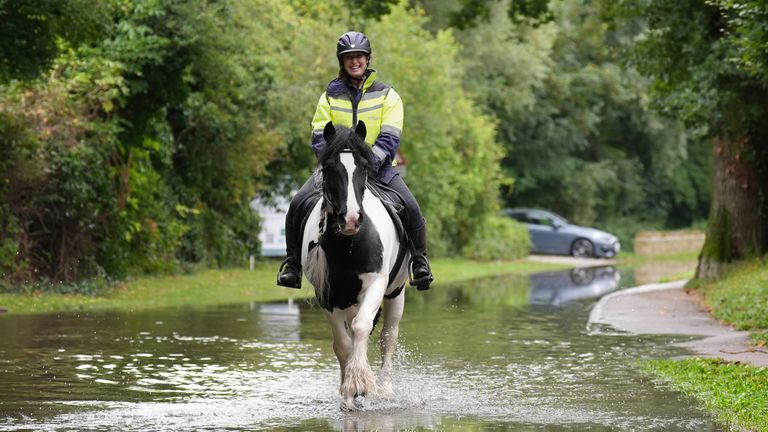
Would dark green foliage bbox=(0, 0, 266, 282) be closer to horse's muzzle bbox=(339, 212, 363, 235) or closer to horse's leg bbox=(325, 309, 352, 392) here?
horse's leg bbox=(325, 309, 352, 392)

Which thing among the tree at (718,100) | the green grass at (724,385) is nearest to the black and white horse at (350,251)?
the green grass at (724,385)

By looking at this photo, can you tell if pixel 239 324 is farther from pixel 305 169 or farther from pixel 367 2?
pixel 305 169

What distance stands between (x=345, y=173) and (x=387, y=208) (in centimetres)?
103

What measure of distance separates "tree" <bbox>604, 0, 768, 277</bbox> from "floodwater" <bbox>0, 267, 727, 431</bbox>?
4650 millimetres

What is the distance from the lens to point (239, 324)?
67.5 feet

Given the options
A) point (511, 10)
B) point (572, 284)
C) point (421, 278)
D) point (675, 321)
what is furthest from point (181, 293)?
point (421, 278)

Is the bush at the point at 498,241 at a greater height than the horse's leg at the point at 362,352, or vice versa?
the bush at the point at 498,241

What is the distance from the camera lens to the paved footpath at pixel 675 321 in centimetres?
1575

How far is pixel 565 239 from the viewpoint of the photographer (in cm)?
5525

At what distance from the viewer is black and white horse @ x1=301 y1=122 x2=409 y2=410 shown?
1075 centimetres

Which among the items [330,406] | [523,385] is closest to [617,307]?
[523,385]

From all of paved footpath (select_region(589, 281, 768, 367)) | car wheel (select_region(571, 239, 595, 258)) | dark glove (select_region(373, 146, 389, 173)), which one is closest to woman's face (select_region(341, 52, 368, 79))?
dark glove (select_region(373, 146, 389, 173))

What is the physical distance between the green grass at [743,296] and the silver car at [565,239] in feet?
87.5

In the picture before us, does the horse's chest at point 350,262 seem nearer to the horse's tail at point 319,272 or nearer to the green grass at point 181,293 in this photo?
the horse's tail at point 319,272
